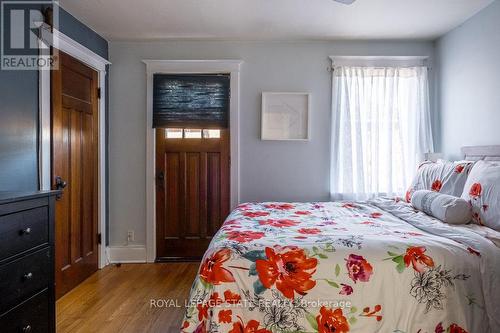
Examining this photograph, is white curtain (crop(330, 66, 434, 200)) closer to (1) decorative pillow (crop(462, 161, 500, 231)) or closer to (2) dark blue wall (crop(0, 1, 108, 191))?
(1) decorative pillow (crop(462, 161, 500, 231))

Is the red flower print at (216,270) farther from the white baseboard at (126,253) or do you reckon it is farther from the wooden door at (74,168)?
the white baseboard at (126,253)

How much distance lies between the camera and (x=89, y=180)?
3.27 meters

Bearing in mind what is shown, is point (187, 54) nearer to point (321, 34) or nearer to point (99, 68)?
point (99, 68)

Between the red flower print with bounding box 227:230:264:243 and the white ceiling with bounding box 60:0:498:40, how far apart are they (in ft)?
6.31

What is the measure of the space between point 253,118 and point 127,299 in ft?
7.09

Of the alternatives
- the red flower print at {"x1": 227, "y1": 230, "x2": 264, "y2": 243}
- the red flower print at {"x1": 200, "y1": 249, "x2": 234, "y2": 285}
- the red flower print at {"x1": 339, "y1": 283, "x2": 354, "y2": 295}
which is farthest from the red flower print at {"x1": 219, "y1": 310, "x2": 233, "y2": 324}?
the red flower print at {"x1": 339, "y1": 283, "x2": 354, "y2": 295}

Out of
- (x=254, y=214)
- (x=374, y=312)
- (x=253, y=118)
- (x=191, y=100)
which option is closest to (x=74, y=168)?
(x=191, y=100)

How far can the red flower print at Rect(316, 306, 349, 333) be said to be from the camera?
5.07 feet

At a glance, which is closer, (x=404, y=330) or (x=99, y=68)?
(x=404, y=330)

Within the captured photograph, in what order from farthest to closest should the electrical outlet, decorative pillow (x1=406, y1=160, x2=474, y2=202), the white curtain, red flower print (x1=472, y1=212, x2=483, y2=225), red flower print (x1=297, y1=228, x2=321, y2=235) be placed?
the electrical outlet
the white curtain
decorative pillow (x1=406, y1=160, x2=474, y2=202)
red flower print (x1=472, y1=212, x2=483, y2=225)
red flower print (x1=297, y1=228, x2=321, y2=235)

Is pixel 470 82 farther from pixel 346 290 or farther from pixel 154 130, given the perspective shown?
pixel 154 130

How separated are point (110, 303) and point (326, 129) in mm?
2681

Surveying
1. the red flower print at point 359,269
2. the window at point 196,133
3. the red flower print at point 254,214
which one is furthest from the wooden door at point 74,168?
the red flower print at point 359,269

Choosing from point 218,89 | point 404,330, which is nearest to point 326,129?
point 218,89
